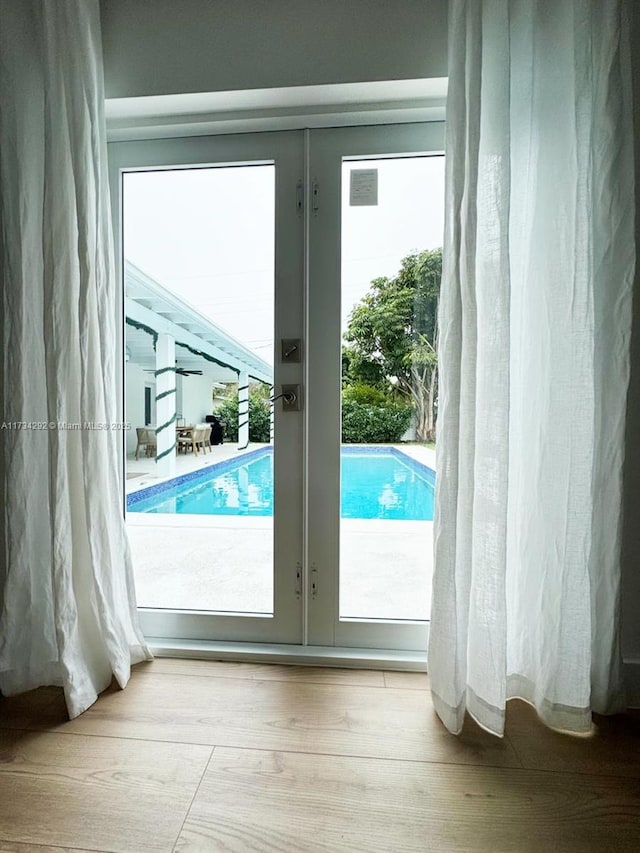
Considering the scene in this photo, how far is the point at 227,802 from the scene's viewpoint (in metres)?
1.05

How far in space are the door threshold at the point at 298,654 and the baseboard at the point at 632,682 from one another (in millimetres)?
673

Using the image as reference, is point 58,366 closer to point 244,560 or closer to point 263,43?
point 244,560

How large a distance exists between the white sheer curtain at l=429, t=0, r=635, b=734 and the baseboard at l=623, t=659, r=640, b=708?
0.44 feet

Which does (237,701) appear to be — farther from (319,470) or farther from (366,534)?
(319,470)

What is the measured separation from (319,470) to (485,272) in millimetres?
904

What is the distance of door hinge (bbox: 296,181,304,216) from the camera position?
1.65m

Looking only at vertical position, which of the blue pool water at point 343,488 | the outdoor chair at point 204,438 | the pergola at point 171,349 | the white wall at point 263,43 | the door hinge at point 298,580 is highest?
the white wall at point 263,43

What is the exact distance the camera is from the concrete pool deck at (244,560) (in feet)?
5.59

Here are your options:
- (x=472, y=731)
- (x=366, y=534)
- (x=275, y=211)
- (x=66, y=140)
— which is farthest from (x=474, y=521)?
(x=66, y=140)

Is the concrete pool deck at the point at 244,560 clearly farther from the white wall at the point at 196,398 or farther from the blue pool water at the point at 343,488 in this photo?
the white wall at the point at 196,398

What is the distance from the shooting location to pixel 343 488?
1.71 meters

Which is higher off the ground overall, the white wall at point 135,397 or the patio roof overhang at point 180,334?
the patio roof overhang at point 180,334

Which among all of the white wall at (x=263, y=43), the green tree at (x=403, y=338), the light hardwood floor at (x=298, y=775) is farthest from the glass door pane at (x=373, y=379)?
the light hardwood floor at (x=298, y=775)

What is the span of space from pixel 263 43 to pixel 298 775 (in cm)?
232
